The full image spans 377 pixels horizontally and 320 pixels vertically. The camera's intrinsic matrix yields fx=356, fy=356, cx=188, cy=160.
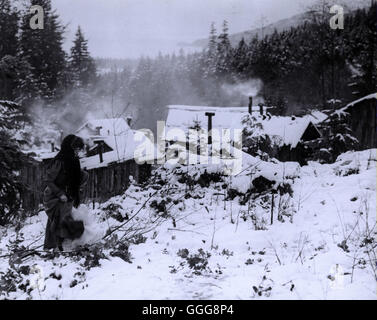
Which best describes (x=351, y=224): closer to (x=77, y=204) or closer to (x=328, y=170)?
(x=77, y=204)

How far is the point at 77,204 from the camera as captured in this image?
19.8 ft

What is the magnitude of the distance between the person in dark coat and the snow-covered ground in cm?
21

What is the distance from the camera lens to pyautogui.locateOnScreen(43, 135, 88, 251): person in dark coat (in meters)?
5.59

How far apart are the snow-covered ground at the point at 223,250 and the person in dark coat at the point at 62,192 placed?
21 cm

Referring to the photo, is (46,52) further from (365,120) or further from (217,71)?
(365,120)

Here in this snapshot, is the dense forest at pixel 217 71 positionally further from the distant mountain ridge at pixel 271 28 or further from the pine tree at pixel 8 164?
the pine tree at pixel 8 164

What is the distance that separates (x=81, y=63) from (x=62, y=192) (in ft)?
105

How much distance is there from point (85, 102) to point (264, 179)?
118ft

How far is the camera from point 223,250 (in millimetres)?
5207

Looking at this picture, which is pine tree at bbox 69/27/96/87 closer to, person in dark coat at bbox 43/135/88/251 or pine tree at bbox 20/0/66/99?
pine tree at bbox 20/0/66/99

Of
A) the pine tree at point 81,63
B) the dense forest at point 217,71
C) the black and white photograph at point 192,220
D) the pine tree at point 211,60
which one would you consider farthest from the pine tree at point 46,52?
the pine tree at point 211,60

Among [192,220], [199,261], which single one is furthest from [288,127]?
[199,261]

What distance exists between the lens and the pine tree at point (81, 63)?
32750mm
